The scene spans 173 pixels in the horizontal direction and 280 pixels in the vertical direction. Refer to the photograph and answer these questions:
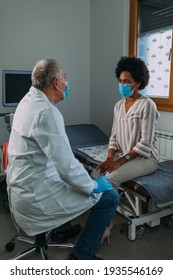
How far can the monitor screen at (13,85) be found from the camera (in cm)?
228

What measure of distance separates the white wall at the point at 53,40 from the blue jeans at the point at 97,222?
6.37ft

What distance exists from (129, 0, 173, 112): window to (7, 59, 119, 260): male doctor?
145cm

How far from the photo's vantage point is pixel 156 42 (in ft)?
8.36

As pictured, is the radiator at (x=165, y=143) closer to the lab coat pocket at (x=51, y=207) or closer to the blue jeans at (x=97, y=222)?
the blue jeans at (x=97, y=222)

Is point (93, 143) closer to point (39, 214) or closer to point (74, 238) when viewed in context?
point (74, 238)

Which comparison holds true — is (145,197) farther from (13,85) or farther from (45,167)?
(13,85)

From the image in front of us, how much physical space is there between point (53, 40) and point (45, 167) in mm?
2306

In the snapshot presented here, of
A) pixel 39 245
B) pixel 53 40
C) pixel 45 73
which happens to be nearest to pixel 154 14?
pixel 53 40

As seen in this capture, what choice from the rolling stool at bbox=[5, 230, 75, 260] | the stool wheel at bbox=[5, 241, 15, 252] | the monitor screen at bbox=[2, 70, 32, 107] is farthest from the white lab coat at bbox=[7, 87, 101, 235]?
the monitor screen at bbox=[2, 70, 32, 107]

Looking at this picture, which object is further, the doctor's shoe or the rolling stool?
the doctor's shoe

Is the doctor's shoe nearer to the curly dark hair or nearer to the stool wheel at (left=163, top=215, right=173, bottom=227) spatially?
the stool wheel at (left=163, top=215, right=173, bottom=227)

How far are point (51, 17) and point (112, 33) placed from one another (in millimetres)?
779

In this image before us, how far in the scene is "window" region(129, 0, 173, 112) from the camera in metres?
2.40
